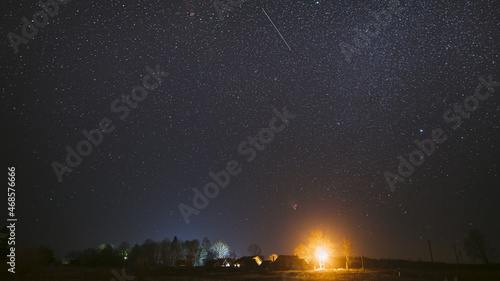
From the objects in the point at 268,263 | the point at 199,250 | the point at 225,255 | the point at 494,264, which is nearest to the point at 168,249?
the point at 199,250

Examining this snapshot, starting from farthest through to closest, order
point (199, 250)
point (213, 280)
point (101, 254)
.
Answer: point (199, 250) → point (101, 254) → point (213, 280)

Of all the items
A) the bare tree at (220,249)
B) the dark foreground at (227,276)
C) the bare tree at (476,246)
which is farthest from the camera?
the bare tree at (220,249)

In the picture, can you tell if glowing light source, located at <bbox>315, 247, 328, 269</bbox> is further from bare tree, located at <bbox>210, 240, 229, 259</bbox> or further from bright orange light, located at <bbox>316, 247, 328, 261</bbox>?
bare tree, located at <bbox>210, 240, 229, 259</bbox>

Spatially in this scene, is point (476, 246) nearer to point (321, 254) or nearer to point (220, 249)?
point (321, 254)

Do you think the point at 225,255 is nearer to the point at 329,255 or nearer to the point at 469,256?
the point at 329,255

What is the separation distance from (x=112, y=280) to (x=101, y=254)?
64873 mm

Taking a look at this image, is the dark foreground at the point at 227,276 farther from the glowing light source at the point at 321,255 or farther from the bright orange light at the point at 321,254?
the bright orange light at the point at 321,254

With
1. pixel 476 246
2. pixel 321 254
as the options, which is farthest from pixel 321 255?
pixel 476 246

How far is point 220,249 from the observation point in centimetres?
12531

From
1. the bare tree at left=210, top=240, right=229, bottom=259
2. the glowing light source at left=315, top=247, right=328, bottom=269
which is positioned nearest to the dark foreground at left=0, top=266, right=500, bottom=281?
the glowing light source at left=315, top=247, right=328, bottom=269

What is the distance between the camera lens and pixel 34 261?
2024 inches

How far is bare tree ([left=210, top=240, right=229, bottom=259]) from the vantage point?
12389cm

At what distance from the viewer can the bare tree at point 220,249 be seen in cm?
12389

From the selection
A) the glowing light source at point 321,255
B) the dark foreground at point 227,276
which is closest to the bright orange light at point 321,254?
the glowing light source at point 321,255
